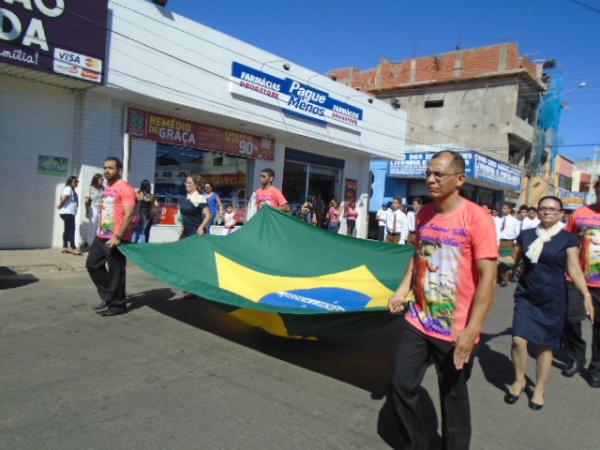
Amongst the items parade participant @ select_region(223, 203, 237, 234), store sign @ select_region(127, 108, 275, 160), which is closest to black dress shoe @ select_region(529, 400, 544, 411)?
store sign @ select_region(127, 108, 275, 160)

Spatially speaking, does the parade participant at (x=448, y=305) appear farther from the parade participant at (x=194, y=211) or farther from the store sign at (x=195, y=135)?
the store sign at (x=195, y=135)

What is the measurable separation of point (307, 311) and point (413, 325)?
1.27 m

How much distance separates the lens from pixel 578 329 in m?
4.90

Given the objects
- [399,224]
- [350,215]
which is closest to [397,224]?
[399,224]

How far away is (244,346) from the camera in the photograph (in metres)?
4.78

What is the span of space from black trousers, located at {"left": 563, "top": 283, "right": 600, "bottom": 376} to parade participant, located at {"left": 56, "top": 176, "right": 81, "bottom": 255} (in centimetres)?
911

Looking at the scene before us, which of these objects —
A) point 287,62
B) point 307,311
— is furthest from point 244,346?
point 287,62

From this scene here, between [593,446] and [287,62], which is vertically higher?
[287,62]

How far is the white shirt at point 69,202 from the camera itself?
1000cm

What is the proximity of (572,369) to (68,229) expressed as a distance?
952 centimetres

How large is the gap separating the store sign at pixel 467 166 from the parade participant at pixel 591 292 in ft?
56.6

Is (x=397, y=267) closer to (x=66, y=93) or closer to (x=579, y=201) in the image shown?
(x=66, y=93)

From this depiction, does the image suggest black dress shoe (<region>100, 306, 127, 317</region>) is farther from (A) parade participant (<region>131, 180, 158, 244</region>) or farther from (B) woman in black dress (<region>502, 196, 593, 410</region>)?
(A) parade participant (<region>131, 180, 158, 244</region>)

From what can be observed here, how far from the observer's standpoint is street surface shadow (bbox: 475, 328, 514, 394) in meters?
4.45
